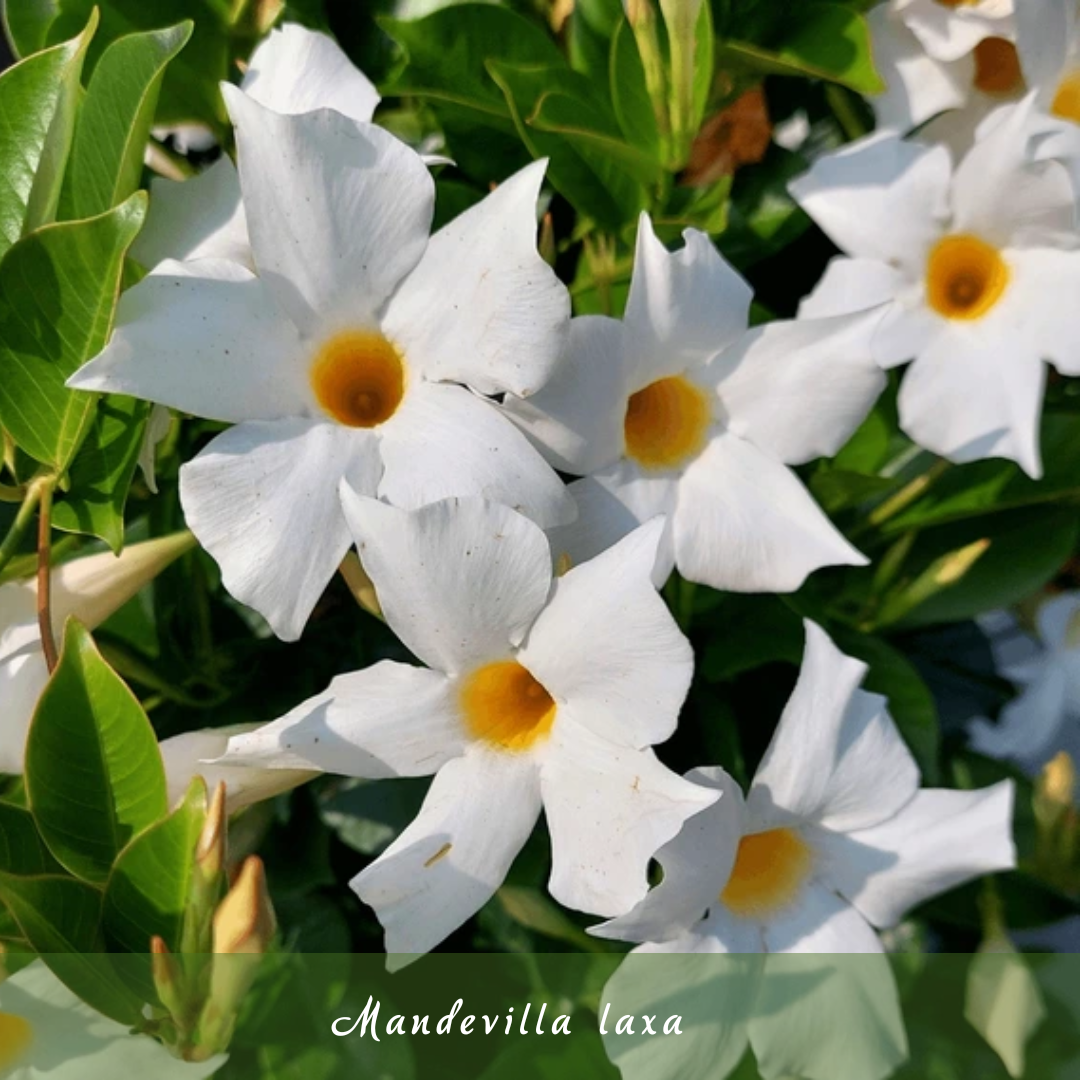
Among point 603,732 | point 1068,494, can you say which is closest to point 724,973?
point 603,732

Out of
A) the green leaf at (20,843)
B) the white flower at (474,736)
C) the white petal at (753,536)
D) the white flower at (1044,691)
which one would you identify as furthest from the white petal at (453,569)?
the white flower at (1044,691)

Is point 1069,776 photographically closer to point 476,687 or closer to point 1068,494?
point 1068,494

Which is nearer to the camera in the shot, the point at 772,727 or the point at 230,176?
the point at 230,176

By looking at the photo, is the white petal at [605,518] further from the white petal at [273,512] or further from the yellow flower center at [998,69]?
the yellow flower center at [998,69]

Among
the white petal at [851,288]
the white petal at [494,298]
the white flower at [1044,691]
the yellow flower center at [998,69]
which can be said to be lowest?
the white flower at [1044,691]

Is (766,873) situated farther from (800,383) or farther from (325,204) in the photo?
(325,204)

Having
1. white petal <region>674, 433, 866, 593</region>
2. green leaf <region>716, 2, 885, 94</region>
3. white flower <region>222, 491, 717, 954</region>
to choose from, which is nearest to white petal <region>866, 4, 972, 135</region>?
green leaf <region>716, 2, 885, 94</region>
